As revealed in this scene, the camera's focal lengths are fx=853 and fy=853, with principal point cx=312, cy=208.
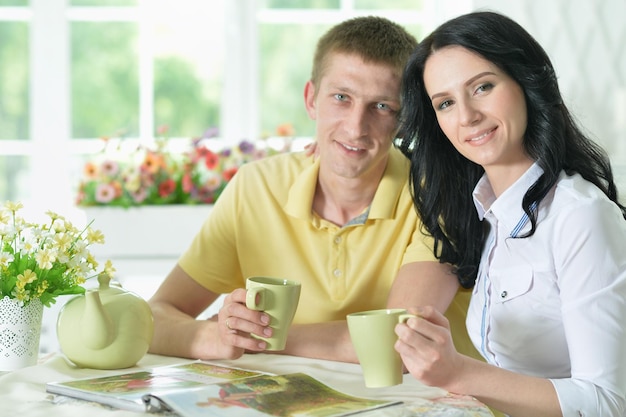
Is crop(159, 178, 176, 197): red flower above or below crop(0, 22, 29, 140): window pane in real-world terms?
below

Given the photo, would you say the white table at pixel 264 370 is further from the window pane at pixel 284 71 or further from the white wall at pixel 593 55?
the window pane at pixel 284 71

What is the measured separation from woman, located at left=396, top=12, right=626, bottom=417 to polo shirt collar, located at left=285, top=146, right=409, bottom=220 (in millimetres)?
164

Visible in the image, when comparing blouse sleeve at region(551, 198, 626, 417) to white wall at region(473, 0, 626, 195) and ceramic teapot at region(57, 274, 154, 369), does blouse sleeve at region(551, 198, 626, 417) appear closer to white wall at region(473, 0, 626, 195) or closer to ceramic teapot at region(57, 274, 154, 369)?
ceramic teapot at region(57, 274, 154, 369)

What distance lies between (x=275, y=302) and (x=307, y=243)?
0.50 meters

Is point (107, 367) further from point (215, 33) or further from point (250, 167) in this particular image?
point (215, 33)

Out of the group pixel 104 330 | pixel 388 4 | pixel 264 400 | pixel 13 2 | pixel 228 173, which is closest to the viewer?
pixel 264 400

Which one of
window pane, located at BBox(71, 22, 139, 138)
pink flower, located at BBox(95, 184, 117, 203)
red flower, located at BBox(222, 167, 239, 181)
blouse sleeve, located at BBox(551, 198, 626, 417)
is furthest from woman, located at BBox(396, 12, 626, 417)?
window pane, located at BBox(71, 22, 139, 138)

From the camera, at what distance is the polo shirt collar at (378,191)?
1.77 m

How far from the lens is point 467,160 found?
1623mm

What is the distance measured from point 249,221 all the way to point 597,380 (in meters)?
0.85

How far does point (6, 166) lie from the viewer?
3791mm

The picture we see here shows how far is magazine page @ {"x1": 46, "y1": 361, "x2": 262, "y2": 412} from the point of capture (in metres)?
1.12

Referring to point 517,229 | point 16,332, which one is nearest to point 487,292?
point 517,229

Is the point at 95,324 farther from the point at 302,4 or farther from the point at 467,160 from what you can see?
the point at 302,4
